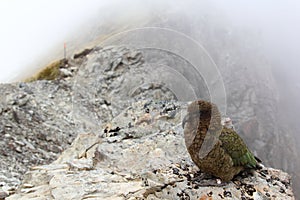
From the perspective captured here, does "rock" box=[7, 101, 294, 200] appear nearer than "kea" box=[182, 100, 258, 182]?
No

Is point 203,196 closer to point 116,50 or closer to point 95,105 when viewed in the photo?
point 95,105

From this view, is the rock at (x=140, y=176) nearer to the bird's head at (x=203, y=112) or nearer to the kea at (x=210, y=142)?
the kea at (x=210, y=142)

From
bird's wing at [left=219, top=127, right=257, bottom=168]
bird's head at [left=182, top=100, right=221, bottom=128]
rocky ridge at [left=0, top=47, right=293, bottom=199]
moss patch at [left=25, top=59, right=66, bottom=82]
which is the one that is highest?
moss patch at [left=25, top=59, right=66, bottom=82]

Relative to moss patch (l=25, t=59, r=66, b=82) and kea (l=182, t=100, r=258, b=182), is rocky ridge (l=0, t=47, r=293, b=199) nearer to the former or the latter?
kea (l=182, t=100, r=258, b=182)

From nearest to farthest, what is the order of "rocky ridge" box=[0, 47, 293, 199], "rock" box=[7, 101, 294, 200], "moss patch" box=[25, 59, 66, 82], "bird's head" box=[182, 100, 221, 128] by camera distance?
"bird's head" box=[182, 100, 221, 128] < "rock" box=[7, 101, 294, 200] < "rocky ridge" box=[0, 47, 293, 199] < "moss patch" box=[25, 59, 66, 82]

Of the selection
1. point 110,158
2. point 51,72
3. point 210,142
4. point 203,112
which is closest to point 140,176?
point 110,158

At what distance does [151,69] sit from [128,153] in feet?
65.5

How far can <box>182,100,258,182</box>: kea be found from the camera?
24.4ft

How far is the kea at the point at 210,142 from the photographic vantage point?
24.4 ft

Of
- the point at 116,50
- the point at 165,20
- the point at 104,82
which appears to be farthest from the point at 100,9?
the point at 104,82

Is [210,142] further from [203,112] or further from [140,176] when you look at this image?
[140,176]

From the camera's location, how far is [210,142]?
7445 millimetres

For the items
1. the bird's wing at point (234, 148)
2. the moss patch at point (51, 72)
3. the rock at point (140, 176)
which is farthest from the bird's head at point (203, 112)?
the moss patch at point (51, 72)

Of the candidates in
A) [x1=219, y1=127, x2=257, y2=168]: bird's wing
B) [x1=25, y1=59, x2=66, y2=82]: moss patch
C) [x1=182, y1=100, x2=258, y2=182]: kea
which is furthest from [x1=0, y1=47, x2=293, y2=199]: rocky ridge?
[x1=25, y1=59, x2=66, y2=82]: moss patch
